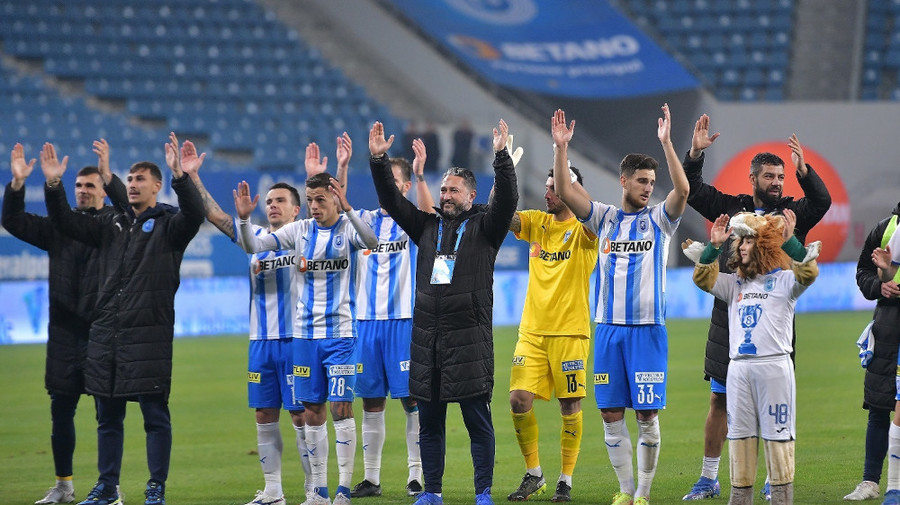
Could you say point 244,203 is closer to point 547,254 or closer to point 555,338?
point 547,254

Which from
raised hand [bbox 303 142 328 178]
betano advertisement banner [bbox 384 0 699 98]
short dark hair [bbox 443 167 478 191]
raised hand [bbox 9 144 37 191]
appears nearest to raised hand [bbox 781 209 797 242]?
short dark hair [bbox 443 167 478 191]

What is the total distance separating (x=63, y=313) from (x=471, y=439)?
10.3ft

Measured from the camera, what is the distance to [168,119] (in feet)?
91.4

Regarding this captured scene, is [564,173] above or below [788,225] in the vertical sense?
above

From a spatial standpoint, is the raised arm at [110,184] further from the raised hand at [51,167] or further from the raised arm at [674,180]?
the raised arm at [674,180]

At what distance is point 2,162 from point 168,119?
4665 millimetres

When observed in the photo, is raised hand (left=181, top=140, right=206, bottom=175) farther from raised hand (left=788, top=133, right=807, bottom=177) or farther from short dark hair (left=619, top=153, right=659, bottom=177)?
raised hand (left=788, top=133, right=807, bottom=177)

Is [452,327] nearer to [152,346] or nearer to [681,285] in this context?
[152,346]

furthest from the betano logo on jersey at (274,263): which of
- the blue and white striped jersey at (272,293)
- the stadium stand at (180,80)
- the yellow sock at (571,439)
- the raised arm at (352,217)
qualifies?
the stadium stand at (180,80)

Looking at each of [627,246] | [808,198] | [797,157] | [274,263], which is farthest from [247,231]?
[808,198]

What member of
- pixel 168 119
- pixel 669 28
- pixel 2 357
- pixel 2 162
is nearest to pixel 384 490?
pixel 2 357

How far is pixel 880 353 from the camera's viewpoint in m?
7.75

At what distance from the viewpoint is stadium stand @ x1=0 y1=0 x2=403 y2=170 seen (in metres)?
27.2

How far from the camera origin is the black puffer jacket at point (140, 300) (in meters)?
7.73
